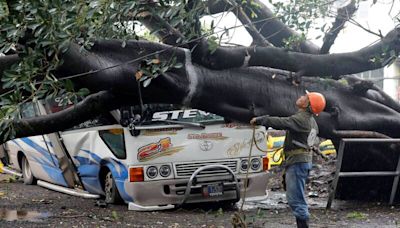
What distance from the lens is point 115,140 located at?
1001cm

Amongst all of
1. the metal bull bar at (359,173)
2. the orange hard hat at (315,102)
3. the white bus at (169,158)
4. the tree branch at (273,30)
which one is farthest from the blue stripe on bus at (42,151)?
the orange hard hat at (315,102)

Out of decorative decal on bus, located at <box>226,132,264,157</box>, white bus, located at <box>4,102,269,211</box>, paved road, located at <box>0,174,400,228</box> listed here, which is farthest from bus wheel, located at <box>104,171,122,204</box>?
decorative decal on bus, located at <box>226,132,264,157</box>

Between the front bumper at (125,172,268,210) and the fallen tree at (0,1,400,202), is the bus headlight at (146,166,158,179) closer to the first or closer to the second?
Answer: the front bumper at (125,172,268,210)

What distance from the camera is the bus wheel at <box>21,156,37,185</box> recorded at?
13723 mm

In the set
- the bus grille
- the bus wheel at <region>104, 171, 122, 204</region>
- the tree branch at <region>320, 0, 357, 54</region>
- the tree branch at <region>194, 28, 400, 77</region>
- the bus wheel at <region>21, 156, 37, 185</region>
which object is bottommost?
the bus wheel at <region>21, 156, 37, 185</region>

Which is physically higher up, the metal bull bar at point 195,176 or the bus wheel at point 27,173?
the metal bull bar at point 195,176

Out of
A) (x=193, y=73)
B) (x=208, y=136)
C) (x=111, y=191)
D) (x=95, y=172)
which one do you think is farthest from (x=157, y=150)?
(x=193, y=73)

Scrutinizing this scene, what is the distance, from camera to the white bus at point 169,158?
9.67m

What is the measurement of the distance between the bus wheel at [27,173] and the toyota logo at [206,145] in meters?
5.04

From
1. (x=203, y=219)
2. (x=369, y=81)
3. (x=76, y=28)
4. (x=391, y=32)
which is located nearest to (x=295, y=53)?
(x=391, y=32)

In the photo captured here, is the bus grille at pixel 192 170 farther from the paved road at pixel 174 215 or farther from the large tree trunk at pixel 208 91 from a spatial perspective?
the large tree trunk at pixel 208 91

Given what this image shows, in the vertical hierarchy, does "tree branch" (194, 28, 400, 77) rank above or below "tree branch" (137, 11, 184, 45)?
below

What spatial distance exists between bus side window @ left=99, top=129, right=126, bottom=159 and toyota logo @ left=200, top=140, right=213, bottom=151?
112 centimetres

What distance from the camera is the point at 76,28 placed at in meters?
5.98
